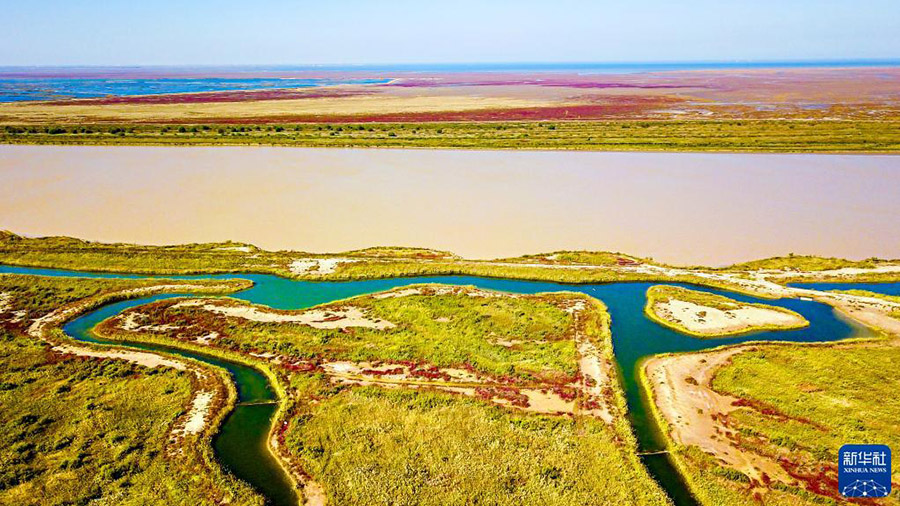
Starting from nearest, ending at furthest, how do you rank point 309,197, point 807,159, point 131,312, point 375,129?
1. point 131,312
2. point 309,197
3. point 807,159
4. point 375,129

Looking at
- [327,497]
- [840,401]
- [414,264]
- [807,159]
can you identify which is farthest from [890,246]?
[327,497]

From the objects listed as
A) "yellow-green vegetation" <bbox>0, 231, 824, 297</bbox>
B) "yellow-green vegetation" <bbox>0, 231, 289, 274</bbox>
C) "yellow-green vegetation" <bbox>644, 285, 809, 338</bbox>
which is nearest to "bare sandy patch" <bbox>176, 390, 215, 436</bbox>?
"yellow-green vegetation" <bbox>0, 231, 824, 297</bbox>

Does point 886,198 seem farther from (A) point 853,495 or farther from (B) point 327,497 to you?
(B) point 327,497

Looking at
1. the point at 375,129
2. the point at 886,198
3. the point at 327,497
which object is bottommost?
the point at 327,497

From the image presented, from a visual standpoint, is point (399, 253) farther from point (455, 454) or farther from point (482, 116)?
point (482, 116)

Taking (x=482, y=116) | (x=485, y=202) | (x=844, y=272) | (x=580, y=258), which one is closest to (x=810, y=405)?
(x=580, y=258)

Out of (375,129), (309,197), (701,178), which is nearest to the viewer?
(309,197)
